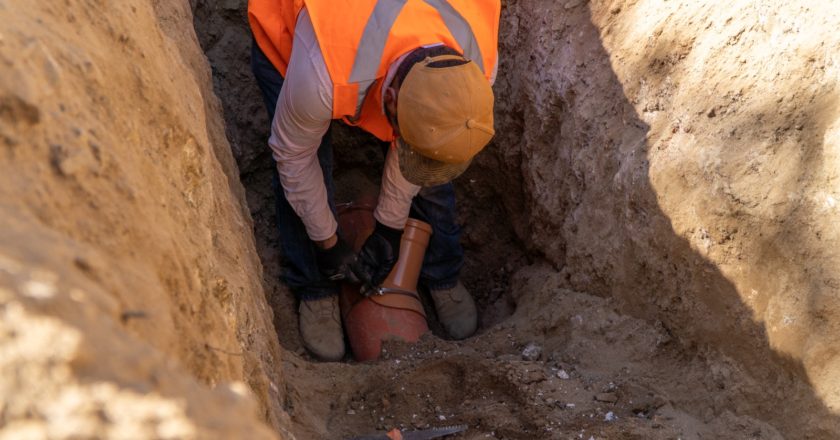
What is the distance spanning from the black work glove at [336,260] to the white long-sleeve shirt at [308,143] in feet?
0.32

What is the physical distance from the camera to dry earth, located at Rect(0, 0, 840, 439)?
34.5 inches

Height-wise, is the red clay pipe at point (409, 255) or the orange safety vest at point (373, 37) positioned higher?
the orange safety vest at point (373, 37)

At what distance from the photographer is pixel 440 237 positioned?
3.31 m

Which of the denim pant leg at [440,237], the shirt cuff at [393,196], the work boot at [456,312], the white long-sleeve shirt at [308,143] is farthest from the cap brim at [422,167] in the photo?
the work boot at [456,312]

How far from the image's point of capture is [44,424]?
2.35ft

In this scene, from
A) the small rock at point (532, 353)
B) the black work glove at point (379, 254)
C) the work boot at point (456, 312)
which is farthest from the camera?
the work boot at point (456, 312)

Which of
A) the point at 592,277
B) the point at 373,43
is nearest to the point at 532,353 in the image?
the point at 592,277

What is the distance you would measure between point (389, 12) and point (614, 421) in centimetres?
138

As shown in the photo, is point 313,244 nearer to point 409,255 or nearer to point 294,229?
point 294,229

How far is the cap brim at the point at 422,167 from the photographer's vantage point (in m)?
2.47

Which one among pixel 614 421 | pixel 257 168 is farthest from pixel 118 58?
pixel 257 168

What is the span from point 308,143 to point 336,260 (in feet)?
1.86

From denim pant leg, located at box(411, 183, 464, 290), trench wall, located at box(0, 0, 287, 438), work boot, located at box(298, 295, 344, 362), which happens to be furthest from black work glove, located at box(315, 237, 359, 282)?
trench wall, located at box(0, 0, 287, 438)

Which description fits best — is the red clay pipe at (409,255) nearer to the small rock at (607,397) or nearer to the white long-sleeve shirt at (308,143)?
the white long-sleeve shirt at (308,143)
